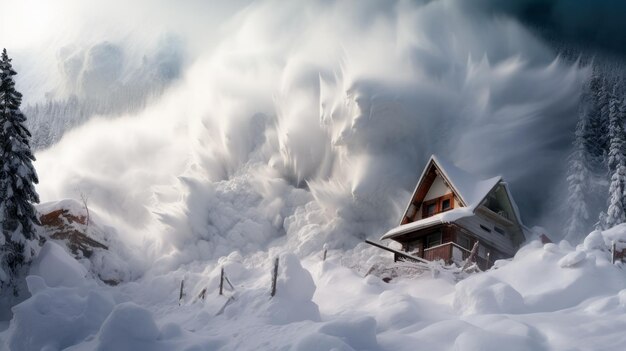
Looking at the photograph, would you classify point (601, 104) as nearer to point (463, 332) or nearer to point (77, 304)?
point (463, 332)

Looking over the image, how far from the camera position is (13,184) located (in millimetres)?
29250

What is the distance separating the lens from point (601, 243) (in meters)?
20.2

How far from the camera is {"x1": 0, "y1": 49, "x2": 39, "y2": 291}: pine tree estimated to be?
93.1 feet

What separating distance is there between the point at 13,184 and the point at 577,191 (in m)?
33.9

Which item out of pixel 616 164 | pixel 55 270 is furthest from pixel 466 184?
pixel 55 270

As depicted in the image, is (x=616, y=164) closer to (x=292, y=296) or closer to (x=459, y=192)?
(x=459, y=192)

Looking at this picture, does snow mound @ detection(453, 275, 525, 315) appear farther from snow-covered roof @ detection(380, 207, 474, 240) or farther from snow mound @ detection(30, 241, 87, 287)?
snow mound @ detection(30, 241, 87, 287)

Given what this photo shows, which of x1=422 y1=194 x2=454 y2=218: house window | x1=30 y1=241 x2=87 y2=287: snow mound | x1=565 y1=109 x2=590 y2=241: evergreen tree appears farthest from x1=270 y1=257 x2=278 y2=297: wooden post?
x1=565 y1=109 x2=590 y2=241: evergreen tree

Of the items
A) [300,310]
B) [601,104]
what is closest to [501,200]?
[601,104]

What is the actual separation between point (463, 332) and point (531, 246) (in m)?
12.0

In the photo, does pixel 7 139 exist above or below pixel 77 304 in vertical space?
above

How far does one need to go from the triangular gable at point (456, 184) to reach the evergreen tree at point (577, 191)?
8.78 metres

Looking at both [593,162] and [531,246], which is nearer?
[531,246]

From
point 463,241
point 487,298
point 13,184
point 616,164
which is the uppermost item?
point 13,184
